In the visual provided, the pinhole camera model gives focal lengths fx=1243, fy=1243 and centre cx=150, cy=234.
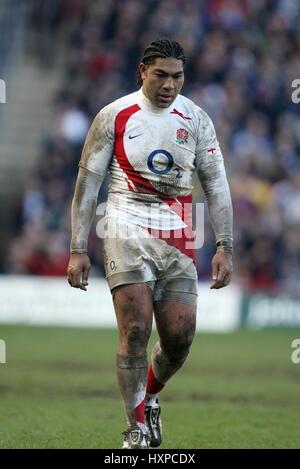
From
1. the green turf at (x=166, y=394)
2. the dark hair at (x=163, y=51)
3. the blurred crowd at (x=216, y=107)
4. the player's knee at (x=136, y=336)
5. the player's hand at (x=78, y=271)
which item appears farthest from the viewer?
the blurred crowd at (x=216, y=107)

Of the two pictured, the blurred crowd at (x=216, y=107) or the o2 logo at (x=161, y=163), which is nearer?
the o2 logo at (x=161, y=163)

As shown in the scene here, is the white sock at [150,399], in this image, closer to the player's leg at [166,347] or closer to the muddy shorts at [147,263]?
the player's leg at [166,347]

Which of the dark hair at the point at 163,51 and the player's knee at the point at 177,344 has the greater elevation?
the dark hair at the point at 163,51

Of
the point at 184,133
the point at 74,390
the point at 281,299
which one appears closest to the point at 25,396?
the point at 74,390

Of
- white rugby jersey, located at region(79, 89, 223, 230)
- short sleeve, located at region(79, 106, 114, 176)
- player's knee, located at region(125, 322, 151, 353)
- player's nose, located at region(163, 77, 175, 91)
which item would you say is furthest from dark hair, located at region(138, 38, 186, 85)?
player's knee, located at region(125, 322, 151, 353)

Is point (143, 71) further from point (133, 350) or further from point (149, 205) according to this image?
point (133, 350)

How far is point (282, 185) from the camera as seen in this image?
23047mm

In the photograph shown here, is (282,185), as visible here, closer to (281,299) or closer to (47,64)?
(281,299)

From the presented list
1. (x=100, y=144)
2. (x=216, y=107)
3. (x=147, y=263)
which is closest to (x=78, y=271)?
(x=147, y=263)

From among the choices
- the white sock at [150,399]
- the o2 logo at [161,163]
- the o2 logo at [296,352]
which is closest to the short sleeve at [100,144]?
the o2 logo at [161,163]

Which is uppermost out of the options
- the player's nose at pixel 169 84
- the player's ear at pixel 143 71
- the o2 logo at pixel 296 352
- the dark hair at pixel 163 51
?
the dark hair at pixel 163 51

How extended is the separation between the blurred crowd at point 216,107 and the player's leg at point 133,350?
13.7m

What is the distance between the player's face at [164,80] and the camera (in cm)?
874

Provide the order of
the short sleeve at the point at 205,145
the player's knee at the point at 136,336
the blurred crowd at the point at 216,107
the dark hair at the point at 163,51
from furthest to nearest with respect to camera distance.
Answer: the blurred crowd at the point at 216,107, the short sleeve at the point at 205,145, the dark hair at the point at 163,51, the player's knee at the point at 136,336
